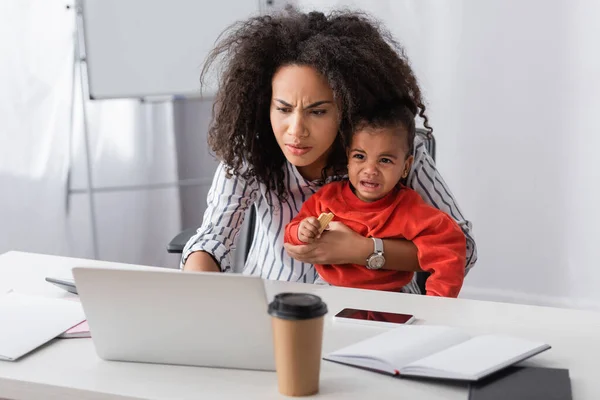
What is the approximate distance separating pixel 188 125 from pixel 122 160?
13.7 inches

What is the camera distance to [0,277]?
163cm

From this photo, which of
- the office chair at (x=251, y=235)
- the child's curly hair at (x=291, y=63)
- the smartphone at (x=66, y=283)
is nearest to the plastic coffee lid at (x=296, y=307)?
the smartphone at (x=66, y=283)

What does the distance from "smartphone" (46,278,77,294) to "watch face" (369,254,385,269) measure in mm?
554

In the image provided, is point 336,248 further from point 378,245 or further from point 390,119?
point 390,119

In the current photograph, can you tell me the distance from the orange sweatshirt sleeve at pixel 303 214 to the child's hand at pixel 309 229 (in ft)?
0.20

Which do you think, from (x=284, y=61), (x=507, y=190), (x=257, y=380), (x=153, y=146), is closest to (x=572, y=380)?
(x=257, y=380)

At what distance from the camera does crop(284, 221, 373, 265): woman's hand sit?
1.65 meters

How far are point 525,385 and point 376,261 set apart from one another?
604mm

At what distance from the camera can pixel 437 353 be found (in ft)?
3.75

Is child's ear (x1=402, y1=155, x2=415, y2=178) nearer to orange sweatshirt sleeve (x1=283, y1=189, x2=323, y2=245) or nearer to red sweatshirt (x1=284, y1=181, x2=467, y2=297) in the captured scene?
red sweatshirt (x1=284, y1=181, x2=467, y2=297)

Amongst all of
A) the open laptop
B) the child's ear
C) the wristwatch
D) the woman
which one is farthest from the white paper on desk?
the child's ear

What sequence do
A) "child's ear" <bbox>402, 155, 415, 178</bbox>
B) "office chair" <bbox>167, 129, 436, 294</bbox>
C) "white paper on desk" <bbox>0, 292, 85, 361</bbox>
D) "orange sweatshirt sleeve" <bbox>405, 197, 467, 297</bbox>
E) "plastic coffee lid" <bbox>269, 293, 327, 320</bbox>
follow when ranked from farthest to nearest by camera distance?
"office chair" <bbox>167, 129, 436, 294</bbox>
"child's ear" <bbox>402, 155, 415, 178</bbox>
"orange sweatshirt sleeve" <bbox>405, 197, 467, 297</bbox>
"white paper on desk" <bbox>0, 292, 85, 361</bbox>
"plastic coffee lid" <bbox>269, 293, 327, 320</bbox>

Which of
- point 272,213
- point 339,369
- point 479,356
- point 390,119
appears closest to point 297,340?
point 339,369

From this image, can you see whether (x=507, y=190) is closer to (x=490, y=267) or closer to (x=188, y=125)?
(x=490, y=267)
